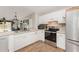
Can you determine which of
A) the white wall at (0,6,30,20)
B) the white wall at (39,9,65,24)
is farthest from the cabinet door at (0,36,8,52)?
the white wall at (39,9,65,24)

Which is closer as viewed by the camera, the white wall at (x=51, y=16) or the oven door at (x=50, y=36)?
the white wall at (x=51, y=16)

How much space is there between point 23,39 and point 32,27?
68 centimetres

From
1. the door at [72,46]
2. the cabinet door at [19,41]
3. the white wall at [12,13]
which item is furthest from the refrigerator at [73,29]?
the cabinet door at [19,41]

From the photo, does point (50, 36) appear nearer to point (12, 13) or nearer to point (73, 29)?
point (73, 29)

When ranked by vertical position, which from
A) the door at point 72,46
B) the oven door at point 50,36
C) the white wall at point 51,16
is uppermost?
the white wall at point 51,16

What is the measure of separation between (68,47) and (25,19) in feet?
4.00

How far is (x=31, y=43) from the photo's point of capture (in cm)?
246

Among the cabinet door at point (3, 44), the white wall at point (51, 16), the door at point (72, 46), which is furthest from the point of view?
the cabinet door at point (3, 44)

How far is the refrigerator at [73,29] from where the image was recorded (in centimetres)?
178

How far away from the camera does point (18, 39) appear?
2.47 metres

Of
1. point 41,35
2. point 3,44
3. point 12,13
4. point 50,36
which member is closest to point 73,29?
point 50,36

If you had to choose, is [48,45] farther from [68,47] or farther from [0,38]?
[0,38]

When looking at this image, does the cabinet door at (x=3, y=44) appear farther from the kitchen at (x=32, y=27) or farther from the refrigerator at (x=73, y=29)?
the refrigerator at (x=73, y=29)

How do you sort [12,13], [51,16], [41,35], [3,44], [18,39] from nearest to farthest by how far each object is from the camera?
[12,13], [51,16], [3,44], [41,35], [18,39]
